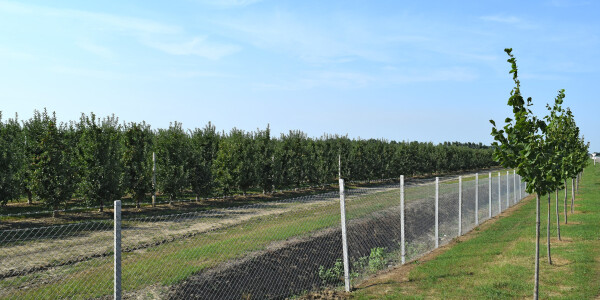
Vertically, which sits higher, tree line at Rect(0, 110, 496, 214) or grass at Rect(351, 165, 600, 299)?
tree line at Rect(0, 110, 496, 214)

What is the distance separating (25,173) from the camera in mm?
16891

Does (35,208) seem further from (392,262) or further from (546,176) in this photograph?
(546,176)

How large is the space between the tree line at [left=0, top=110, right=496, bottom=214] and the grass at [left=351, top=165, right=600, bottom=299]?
1323 centimetres

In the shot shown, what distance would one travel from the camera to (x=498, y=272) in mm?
7695

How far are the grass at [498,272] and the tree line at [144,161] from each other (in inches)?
521

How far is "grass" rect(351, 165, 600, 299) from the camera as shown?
6645 mm

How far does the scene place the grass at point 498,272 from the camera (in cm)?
664

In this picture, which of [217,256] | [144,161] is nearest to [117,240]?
[217,256]

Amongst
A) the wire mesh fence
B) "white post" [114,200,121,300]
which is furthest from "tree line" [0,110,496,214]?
"white post" [114,200,121,300]

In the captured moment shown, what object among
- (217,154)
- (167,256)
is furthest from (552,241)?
(217,154)

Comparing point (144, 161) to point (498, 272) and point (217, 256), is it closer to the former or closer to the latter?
point (217, 256)

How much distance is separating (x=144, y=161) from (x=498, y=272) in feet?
55.3

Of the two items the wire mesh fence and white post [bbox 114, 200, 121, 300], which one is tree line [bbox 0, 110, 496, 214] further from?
white post [bbox 114, 200, 121, 300]

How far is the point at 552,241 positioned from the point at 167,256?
10084mm
